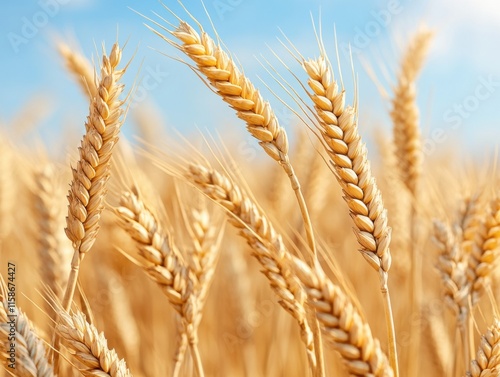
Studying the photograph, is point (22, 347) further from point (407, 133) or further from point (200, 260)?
point (407, 133)

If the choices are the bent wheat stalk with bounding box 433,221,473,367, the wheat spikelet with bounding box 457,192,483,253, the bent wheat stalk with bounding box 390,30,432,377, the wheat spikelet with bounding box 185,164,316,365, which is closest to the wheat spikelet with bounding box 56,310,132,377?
the wheat spikelet with bounding box 185,164,316,365

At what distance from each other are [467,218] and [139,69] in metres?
1.11

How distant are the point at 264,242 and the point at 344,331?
12.2 inches

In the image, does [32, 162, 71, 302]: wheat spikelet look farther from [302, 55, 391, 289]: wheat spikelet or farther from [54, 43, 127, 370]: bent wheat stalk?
[302, 55, 391, 289]: wheat spikelet

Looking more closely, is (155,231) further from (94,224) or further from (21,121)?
(21,121)

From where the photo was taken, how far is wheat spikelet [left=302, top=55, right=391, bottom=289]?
3.57 ft

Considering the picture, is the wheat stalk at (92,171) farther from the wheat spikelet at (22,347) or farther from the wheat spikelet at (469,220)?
the wheat spikelet at (469,220)

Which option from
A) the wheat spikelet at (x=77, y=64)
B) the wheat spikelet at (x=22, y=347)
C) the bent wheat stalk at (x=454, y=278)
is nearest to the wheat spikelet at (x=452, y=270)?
the bent wheat stalk at (x=454, y=278)

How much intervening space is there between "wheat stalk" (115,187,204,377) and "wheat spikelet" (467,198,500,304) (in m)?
0.75

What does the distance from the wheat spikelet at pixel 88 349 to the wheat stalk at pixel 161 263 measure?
265 mm

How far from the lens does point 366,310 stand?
3.28 m

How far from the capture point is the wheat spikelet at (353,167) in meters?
1.09

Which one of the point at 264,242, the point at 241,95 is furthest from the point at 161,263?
the point at 241,95

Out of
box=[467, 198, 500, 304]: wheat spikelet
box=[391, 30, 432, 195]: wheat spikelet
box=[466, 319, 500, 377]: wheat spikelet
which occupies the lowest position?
box=[466, 319, 500, 377]: wheat spikelet
